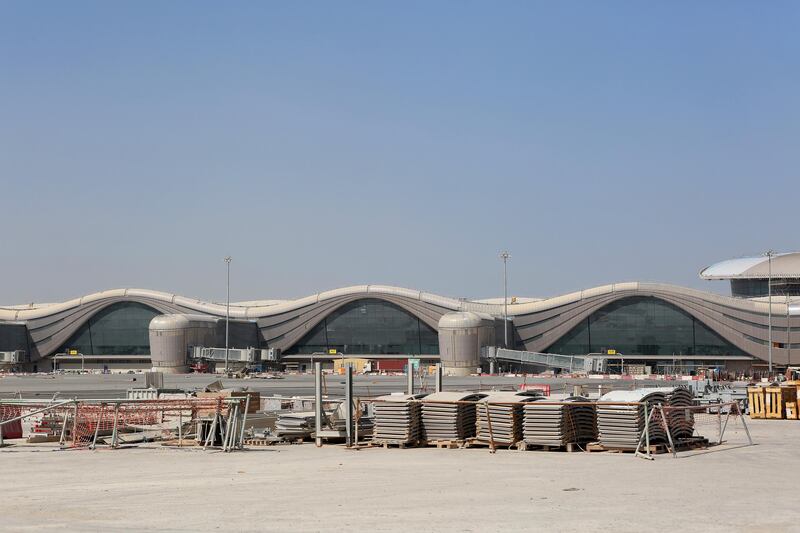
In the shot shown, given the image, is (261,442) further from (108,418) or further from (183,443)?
(108,418)

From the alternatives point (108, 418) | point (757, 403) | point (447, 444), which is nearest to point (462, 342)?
point (757, 403)

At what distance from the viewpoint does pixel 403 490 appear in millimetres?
21516

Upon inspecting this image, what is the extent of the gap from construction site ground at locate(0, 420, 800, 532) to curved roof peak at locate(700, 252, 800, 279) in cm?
9970

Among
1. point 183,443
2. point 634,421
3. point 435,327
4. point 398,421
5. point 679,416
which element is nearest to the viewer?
point 634,421

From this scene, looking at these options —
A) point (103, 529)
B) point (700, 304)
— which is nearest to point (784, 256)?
point (700, 304)

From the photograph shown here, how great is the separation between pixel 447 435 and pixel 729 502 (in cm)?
1308

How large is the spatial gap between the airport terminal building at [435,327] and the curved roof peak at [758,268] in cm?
17

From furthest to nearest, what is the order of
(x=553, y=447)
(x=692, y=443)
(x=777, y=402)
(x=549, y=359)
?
(x=549, y=359) < (x=777, y=402) < (x=692, y=443) < (x=553, y=447)

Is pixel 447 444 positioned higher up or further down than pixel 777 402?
further down

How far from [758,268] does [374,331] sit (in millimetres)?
50742

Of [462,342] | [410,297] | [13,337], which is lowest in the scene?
A: [462,342]

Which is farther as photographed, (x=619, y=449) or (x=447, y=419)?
(x=447, y=419)

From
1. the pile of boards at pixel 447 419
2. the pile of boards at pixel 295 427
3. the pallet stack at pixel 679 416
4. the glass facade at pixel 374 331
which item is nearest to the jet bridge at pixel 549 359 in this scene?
the glass facade at pixel 374 331

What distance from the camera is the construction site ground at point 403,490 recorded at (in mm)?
17766
